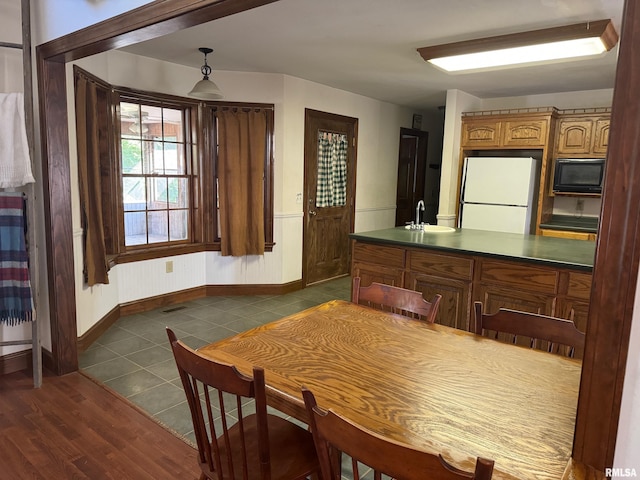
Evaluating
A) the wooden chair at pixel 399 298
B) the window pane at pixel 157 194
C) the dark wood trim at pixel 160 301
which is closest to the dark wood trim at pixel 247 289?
the dark wood trim at pixel 160 301

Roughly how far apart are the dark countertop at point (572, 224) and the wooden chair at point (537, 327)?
3.71 meters

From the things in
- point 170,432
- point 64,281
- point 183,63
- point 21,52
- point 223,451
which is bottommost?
point 170,432

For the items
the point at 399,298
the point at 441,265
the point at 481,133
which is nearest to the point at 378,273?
the point at 441,265

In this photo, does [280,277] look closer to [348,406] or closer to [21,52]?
[21,52]

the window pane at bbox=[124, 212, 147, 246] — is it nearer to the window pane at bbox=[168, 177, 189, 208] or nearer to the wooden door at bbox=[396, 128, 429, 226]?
the window pane at bbox=[168, 177, 189, 208]

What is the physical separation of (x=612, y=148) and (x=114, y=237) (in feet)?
12.9

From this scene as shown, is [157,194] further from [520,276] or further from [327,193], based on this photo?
[520,276]

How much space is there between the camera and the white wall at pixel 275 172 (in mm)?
3811

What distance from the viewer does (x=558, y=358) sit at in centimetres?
166

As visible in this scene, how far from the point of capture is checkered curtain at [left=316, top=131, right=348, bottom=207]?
18.0 feet

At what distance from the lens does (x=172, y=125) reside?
4.52 meters

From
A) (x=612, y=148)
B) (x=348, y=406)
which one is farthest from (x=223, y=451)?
(x=612, y=148)

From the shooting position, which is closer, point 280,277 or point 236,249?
point 236,249

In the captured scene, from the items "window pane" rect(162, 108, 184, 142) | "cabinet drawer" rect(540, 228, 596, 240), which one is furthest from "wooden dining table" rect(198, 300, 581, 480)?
"cabinet drawer" rect(540, 228, 596, 240)
